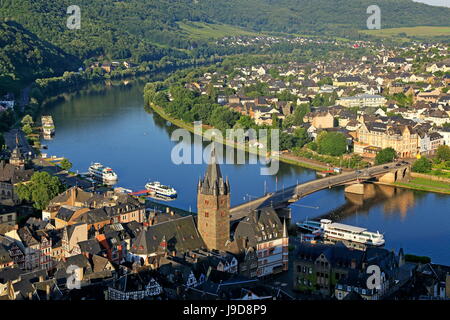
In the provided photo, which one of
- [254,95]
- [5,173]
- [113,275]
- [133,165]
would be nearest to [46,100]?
[254,95]

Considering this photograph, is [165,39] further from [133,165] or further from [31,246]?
[31,246]

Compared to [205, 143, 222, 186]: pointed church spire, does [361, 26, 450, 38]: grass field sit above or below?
above

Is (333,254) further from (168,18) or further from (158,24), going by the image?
(168,18)

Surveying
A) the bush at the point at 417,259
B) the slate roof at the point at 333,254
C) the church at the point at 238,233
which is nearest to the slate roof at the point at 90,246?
the church at the point at 238,233

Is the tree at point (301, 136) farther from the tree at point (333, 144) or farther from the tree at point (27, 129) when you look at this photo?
the tree at point (27, 129)

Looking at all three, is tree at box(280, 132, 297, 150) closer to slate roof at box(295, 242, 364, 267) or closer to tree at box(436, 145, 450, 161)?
tree at box(436, 145, 450, 161)

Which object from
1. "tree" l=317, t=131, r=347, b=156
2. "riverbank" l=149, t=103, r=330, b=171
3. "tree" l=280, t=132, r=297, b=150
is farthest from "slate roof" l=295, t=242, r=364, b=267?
"tree" l=280, t=132, r=297, b=150
